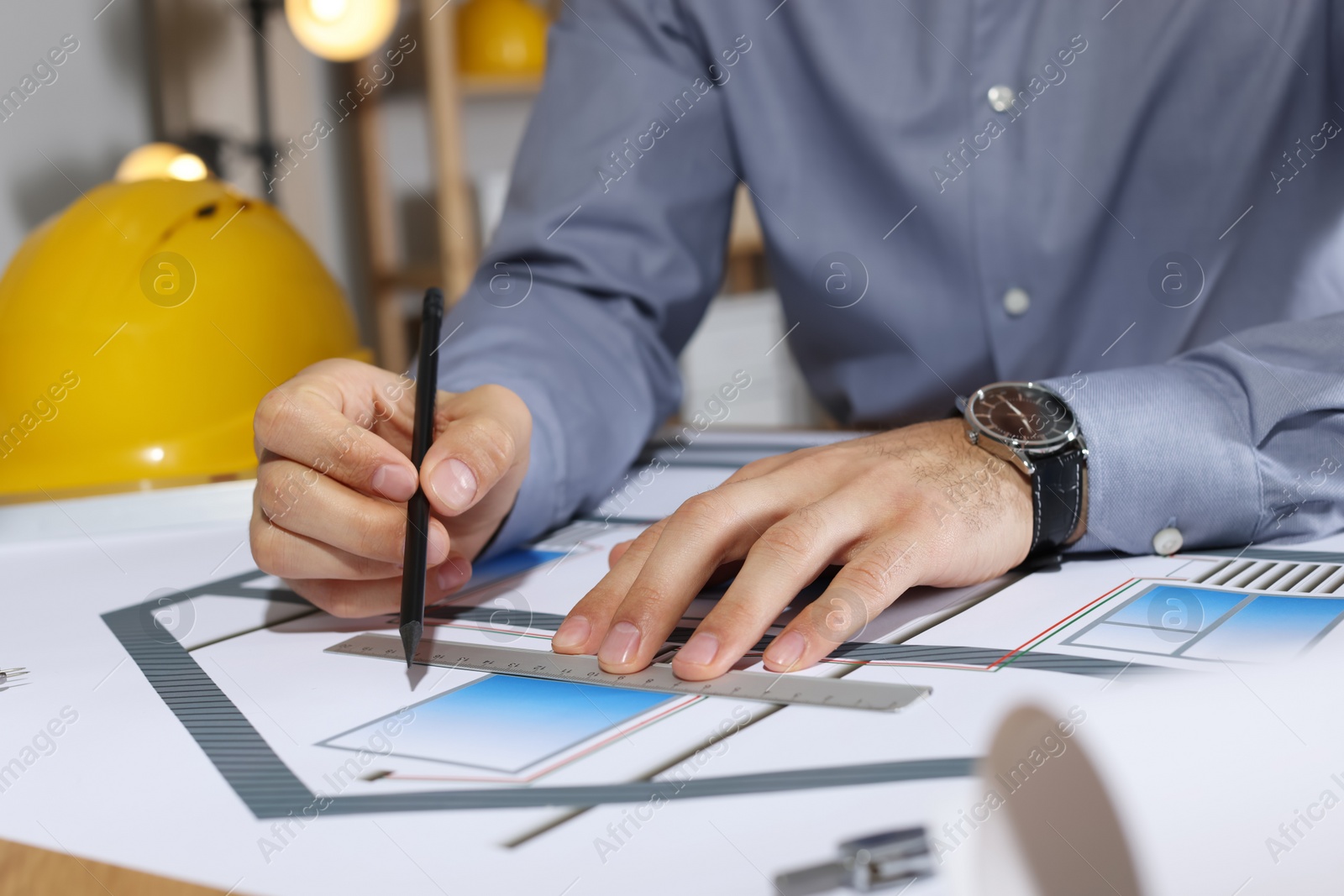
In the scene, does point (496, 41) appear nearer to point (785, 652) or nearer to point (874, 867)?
point (785, 652)

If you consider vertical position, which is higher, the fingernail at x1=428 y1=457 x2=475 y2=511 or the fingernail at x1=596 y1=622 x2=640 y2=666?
the fingernail at x1=428 y1=457 x2=475 y2=511

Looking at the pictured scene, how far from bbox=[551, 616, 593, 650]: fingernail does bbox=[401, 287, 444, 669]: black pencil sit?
0.21 ft

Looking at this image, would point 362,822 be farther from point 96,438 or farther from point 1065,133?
point 1065,133

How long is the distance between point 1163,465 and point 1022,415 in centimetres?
8

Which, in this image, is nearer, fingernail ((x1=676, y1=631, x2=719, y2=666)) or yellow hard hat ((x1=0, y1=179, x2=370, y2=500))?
fingernail ((x1=676, y1=631, x2=719, y2=666))

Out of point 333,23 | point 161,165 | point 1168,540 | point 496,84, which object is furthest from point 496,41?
point 1168,540

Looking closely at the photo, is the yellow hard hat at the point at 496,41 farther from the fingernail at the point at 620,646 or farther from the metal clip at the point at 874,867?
the metal clip at the point at 874,867

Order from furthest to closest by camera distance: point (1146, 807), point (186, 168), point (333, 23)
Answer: point (333, 23)
point (186, 168)
point (1146, 807)

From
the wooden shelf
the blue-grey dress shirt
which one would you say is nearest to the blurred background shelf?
the wooden shelf

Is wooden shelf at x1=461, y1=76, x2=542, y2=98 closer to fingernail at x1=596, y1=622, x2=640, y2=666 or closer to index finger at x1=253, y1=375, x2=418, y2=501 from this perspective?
index finger at x1=253, y1=375, x2=418, y2=501

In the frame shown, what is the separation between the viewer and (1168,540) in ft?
2.02

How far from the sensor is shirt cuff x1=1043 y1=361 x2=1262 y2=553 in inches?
24.0

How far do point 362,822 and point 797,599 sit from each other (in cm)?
27

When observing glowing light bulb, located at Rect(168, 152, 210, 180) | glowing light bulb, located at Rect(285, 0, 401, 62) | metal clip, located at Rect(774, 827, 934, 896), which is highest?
glowing light bulb, located at Rect(285, 0, 401, 62)
